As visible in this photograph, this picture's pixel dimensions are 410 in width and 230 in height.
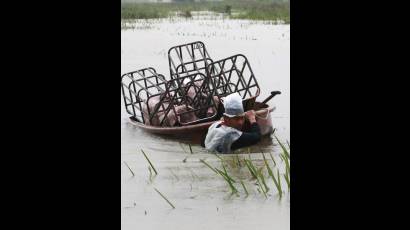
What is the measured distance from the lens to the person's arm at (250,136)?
5582mm

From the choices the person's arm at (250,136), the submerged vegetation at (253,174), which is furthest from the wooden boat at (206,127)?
the submerged vegetation at (253,174)

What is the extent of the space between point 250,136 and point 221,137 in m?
0.21

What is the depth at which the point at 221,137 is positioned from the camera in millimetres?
5598

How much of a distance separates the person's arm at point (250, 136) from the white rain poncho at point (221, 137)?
0.10 feet

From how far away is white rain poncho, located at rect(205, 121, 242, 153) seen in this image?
5559mm

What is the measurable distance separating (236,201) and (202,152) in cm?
136

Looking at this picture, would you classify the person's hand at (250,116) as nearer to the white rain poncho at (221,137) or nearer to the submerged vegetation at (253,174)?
the white rain poncho at (221,137)

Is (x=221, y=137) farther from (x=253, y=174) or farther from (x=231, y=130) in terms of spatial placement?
(x=253, y=174)

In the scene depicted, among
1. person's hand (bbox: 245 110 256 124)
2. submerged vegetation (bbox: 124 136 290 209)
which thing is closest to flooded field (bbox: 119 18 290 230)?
submerged vegetation (bbox: 124 136 290 209)

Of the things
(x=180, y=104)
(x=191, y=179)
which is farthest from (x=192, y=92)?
(x=191, y=179)

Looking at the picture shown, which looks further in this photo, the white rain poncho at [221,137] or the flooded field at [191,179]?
the white rain poncho at [221,137]
